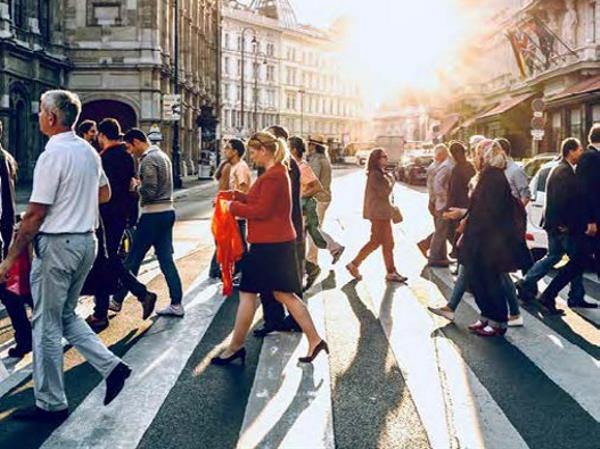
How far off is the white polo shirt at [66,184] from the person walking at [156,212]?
285 cm

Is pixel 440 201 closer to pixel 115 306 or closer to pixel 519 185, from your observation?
pixel 519 185

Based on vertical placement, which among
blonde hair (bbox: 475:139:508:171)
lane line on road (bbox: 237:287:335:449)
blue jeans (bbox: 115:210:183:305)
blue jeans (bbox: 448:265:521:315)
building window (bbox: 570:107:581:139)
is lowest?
lane line on road (bbox: 237:287:335:449)

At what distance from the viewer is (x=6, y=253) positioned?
627 centimetres

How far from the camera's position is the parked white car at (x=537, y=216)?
36.0 ft

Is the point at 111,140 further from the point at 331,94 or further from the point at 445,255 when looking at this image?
the point at 331,94

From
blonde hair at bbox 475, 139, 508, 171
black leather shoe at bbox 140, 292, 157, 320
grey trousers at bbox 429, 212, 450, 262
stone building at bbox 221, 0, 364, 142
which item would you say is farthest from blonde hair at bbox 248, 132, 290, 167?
stone building at bbox 221, 0, 364, 142

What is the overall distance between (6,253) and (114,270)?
1.19 metres

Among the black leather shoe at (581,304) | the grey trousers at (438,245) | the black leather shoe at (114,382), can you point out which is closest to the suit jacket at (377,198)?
the grey trousers at (438,245)

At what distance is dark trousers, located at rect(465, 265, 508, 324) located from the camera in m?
6.94

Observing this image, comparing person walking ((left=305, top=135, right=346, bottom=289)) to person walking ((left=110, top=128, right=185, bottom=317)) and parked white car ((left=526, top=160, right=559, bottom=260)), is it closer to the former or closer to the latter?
person walking ((left=110, top=128, right=185, bottom=317))

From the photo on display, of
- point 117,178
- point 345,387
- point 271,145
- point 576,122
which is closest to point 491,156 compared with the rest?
point 271,145

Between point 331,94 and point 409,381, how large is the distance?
361 ft

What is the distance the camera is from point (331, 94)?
11350 centimetres

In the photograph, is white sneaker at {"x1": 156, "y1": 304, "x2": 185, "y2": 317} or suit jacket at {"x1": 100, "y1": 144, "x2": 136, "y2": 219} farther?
white sneaker at {"x1": 156, "y1": 304, "x2": 185, "y2": 317}
